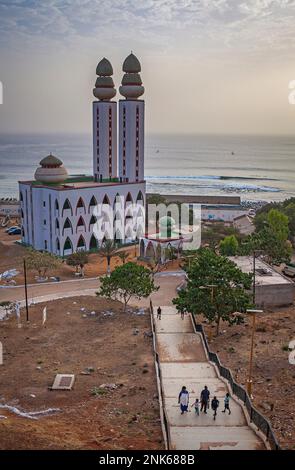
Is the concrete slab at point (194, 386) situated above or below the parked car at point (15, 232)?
above

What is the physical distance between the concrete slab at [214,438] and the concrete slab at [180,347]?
6058mm

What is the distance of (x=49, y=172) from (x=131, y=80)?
1314 centimetres

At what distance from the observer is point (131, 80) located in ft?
160

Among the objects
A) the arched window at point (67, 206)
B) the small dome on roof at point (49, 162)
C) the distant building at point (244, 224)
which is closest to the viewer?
the arched window at point (67, 206)

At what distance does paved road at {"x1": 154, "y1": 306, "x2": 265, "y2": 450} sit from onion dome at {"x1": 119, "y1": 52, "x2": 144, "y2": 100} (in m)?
29.8

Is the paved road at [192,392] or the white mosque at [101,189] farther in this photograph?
the white mosque at [101,189]

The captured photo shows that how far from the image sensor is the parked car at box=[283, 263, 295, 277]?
122 feet

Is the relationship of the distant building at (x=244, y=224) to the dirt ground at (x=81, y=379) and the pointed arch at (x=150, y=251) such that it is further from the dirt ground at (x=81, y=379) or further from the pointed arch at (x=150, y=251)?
the dirt ground at (x=81, y=379)

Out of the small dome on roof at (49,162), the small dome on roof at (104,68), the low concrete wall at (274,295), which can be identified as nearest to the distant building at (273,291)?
the low concrete wall at (274,295)

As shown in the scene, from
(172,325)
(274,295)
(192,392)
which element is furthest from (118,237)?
(192,392)

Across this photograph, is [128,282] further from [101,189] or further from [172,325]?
[101,189]

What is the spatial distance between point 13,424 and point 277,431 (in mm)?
8340

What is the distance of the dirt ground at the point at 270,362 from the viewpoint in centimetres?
1666
